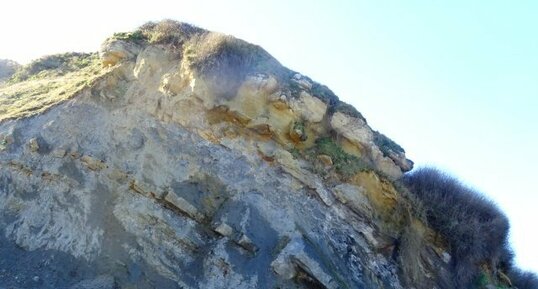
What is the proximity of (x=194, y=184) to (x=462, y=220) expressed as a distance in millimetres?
5904

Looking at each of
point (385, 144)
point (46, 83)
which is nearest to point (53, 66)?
point (46, 83)

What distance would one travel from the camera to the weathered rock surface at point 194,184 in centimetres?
898

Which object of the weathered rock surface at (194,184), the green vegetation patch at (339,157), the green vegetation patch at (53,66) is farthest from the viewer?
the green vegetation patch at (53,66)

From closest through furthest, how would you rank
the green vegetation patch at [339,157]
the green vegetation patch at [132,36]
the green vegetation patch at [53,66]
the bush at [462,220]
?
the green vegetation patch at [339,157], the bush at [462,220], the green vegetation patch at [132,36], the green vegetation patch at [53,66]

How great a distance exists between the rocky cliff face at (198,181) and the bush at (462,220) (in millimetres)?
359

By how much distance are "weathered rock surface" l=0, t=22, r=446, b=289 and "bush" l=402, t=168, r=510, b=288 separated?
0.62 meters

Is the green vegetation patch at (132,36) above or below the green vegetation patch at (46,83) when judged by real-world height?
above

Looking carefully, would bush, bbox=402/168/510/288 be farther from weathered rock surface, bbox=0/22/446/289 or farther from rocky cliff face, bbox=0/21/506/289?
weathered rock surface, bbox=0/22/446/289

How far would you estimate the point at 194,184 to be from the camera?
10141 millimetres

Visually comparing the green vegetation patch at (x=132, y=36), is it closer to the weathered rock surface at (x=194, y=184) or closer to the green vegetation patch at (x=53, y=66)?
the weathered rock surface at (x=194, y=184)

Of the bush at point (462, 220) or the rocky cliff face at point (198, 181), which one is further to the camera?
the bush at point (462, 220)

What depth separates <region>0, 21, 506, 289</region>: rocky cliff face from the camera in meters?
9.01

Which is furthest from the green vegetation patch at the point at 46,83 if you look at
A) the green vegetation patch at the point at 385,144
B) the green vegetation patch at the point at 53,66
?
→ the green vegetation patch at the point at 385,144

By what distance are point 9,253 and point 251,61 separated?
19.5ft
